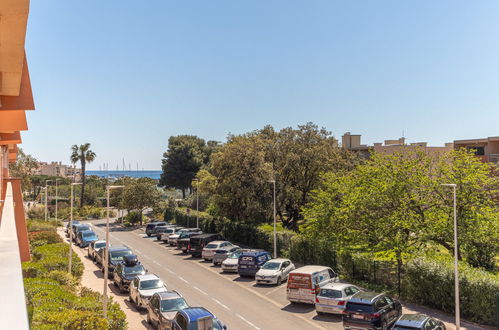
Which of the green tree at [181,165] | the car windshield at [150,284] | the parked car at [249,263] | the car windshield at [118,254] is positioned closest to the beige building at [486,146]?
the parked car at [249,263]

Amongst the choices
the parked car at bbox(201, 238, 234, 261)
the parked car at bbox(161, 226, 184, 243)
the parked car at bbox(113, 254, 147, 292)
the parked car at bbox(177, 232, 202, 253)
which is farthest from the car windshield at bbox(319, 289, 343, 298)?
the parked car at bbox(161, 226, 184, 243)

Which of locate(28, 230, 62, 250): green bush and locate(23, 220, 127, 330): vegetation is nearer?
locate(23, 220, 127, 330): vegetation

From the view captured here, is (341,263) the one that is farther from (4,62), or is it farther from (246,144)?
(4,62)

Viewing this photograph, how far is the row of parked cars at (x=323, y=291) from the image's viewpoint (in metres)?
15.6

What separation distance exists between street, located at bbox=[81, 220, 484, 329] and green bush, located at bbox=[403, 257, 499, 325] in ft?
3.50

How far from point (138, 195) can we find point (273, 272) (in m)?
34.1

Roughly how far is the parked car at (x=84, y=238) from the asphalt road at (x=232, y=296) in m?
6.85

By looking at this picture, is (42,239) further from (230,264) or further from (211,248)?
(230,264)

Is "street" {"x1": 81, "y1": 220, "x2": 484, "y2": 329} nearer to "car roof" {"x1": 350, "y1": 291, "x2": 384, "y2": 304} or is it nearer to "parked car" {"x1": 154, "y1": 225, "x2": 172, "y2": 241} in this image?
"car roof" {"x1": 350, "y1": 291, "x2": 384, "y2": 304}

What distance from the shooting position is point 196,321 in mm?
14211

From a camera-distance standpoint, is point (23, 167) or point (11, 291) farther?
point (23, 167)

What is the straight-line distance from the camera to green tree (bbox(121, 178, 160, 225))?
54.2m

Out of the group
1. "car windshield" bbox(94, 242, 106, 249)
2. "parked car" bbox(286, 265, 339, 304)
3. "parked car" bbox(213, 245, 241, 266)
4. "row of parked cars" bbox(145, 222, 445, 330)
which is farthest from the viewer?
"car windshield" bbox(94, 242, 106, 249)

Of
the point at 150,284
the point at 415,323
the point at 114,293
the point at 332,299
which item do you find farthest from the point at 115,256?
the point at 415,323
